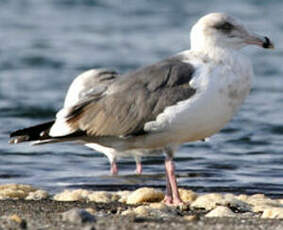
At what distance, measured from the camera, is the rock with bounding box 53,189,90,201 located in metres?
7.83

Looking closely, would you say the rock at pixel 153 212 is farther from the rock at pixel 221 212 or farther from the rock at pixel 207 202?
the rock at pixel 207 202

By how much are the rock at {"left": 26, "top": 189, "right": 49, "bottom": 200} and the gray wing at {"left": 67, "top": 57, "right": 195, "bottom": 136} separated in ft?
2.04

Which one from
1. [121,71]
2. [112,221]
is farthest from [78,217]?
[121,71]

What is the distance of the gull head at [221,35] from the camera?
26.1 feet

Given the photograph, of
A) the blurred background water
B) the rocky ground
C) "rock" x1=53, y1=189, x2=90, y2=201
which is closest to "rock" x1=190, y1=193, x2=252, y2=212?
the rocky ground

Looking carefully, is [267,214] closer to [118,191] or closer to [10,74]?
[118,191]

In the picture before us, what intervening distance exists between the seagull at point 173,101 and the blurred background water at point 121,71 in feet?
3.11

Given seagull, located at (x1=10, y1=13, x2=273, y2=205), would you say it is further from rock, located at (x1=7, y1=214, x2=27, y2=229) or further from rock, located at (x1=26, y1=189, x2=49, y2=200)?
rock, located at (x1=7, y1=214, x2=27, y2=229)

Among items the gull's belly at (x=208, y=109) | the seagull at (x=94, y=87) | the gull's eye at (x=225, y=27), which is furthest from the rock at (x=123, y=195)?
the gull's eye at (x=225, y=27)

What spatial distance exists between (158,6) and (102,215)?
16.8 meters

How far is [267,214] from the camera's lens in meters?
6.82

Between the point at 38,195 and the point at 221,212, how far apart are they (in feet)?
6.07

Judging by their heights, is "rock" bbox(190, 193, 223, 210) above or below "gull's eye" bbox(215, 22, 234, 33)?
below

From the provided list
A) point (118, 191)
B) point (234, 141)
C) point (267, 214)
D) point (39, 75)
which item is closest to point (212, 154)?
A: point (234, 141)
